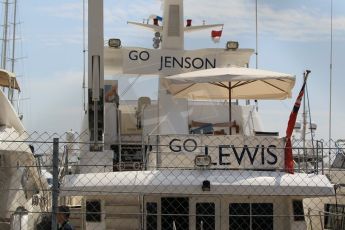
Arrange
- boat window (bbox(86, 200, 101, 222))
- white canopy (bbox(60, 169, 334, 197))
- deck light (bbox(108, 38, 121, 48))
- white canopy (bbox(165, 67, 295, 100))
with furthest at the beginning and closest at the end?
deck light (bbox(108, 38, 121, 48)) → white canopy (bbox(165, 67, 295, 100)) → boat window (bbox(86, 200, 101, 222)) → white canopy (bbox(60, 169, 334, 197))

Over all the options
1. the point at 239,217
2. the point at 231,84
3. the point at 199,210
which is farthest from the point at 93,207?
the point at 231,84

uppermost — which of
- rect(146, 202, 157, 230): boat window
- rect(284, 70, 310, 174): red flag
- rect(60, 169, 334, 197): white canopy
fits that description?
rect(284, 70, 310, 174): red flag

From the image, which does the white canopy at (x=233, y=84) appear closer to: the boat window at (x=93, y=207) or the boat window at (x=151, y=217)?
the boat window at (x=151, y=217)

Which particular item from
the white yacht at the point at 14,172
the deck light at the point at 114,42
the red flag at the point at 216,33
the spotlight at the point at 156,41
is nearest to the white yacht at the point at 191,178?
the white yacht at the point at 14,172

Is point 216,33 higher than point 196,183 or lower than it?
higher

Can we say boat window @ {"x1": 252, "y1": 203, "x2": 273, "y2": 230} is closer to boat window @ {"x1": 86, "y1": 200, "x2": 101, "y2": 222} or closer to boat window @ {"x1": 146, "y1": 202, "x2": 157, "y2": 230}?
boat window @ {"x1": 146, "y1": 202, "x2": 157, "y2": 230}

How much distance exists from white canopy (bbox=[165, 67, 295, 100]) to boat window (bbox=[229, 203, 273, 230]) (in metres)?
1.95

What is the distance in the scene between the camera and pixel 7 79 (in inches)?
585

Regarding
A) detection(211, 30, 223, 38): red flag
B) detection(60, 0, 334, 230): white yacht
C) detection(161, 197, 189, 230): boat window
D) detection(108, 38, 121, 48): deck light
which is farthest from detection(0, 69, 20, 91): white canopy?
detection(161, 197, 189, 230): boat window

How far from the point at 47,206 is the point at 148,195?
4.30 metres

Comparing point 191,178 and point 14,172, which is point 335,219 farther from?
point 14,172

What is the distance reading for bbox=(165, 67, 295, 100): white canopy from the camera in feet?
35.3

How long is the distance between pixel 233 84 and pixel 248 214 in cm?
331

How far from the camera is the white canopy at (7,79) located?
14680 mm
